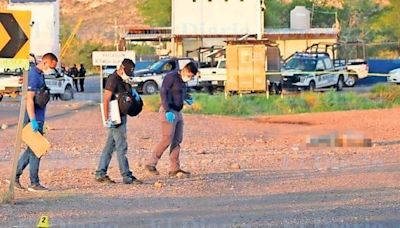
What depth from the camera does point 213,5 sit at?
6556 centimetres

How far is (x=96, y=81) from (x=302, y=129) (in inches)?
1617

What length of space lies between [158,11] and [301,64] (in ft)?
129

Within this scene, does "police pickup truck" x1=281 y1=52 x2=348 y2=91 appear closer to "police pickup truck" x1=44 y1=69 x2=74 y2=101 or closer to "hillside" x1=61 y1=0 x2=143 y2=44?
"police pickup truck" x1=44 y1=69 x2=74 y2=101

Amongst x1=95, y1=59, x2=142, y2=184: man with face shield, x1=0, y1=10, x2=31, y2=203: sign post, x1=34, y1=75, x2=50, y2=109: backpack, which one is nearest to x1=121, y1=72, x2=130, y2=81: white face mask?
x1=95, y1=59, x2=142, y2=184: man with face shield

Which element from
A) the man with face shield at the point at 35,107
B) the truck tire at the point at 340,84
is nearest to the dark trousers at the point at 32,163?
the man with face shield at the point at 35,107

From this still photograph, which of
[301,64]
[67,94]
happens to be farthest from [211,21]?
[67,94]

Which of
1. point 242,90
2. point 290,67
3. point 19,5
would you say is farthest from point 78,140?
point 290,67

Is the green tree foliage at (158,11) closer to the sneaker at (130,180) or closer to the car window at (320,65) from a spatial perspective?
the car window at (320,65)

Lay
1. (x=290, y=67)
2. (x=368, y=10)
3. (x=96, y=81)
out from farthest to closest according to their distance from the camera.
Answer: (x=368, y=10) < (x=96, y=81) < (x=290, y=67)

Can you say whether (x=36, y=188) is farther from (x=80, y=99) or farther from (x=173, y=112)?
(x=80, y=99)

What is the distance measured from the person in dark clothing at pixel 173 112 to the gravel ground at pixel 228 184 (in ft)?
1.57

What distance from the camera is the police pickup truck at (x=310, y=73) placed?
4466 cm

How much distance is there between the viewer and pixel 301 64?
46.9 metres

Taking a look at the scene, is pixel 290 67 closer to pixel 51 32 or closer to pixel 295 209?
pixel 51 32
